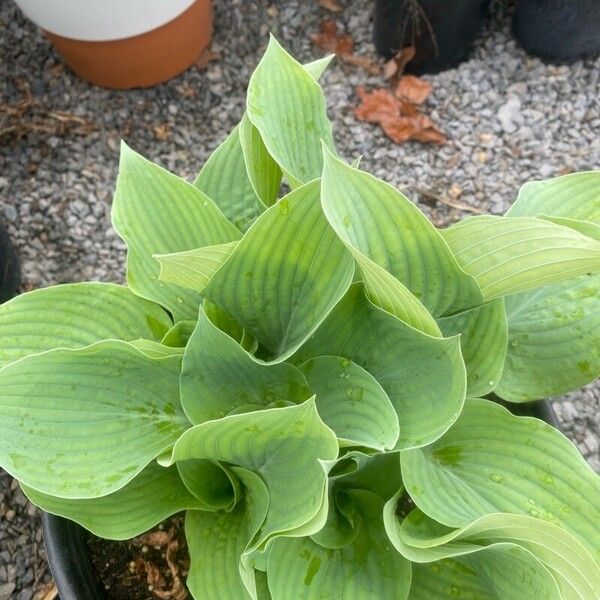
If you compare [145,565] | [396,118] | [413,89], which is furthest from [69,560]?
[413,89]

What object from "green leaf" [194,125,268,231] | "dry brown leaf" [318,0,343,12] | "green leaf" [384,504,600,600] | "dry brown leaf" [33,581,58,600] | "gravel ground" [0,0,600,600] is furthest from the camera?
"dry brown leaf" [318,0,343,12]

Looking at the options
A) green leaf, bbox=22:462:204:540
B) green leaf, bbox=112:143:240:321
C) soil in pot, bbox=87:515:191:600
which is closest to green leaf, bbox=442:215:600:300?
green leaf, bbox=112:143:240:321

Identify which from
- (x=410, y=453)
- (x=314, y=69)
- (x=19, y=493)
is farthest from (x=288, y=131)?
(x=19, y=493)

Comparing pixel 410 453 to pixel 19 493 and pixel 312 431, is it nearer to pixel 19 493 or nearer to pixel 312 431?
pixel 312 431

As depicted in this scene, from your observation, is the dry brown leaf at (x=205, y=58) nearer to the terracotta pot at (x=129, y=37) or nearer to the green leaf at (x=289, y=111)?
the terracotta pot at (x=129, y=37)

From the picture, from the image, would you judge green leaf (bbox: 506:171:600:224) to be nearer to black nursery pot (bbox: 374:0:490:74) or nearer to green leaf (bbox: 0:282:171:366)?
green leaf (bbox: 0:282:171:366)

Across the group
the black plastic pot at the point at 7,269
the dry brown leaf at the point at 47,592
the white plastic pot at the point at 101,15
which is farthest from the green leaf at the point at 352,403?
the white plastic pot at the point at 101,15
